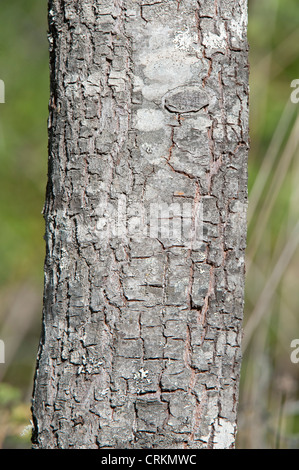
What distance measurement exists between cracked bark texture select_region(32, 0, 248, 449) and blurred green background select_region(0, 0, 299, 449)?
950 millimetres

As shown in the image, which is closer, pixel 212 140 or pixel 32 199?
pixel 212 140

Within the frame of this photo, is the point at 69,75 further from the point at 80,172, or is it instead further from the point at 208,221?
the point at 208,221

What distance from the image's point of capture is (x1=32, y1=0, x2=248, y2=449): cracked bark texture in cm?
106

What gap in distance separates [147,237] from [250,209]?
3.64ft

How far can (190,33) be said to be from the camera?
106 cm

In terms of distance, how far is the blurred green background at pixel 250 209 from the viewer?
227cm

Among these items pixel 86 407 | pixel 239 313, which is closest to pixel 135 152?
pixel 239 313

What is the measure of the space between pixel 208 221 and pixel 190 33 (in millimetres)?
402
